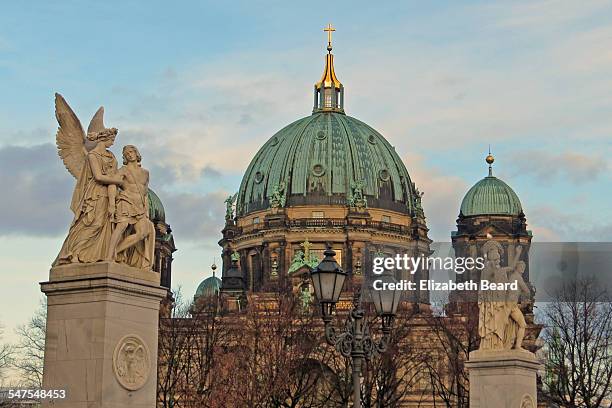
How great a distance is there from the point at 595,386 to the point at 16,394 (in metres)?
36.2

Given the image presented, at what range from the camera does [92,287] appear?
2231 centimetres

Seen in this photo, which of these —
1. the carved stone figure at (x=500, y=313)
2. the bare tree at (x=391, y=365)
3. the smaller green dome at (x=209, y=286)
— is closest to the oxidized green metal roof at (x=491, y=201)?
the smaller green dome at (x=209, y=286)

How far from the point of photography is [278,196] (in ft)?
404

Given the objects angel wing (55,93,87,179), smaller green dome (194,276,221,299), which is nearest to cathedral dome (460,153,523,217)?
smaller green dome (194,276,221,299)

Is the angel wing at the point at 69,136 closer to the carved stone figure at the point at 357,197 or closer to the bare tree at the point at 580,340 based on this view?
the bare tree at the point at 580,340

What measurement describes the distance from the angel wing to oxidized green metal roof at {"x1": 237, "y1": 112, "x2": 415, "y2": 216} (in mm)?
98993

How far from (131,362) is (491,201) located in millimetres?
98357

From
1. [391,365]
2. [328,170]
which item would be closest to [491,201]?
[328,170]

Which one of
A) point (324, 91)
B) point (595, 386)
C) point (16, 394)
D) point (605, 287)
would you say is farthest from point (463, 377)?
point (324, 91)

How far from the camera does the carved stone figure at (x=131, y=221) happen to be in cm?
2300

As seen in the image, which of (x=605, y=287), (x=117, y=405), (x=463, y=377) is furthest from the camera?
(x=463, y=377)

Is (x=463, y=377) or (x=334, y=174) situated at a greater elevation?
(x=334, y=174)

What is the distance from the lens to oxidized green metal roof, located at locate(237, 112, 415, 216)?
4882 inches

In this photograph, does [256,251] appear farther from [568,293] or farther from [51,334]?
[51,334]
